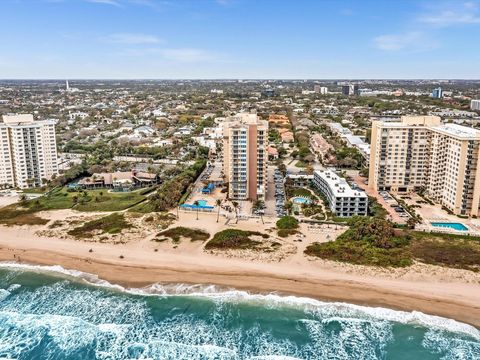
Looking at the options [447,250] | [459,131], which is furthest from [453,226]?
[459,131]

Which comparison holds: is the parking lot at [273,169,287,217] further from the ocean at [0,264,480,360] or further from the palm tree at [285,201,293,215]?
the ocean at [0,264,480,360]

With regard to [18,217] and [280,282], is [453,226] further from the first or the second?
[18,217]

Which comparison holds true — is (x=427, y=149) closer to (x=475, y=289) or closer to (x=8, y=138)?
(x=475, y=289)

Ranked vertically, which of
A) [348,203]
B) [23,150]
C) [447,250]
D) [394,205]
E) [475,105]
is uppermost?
[475,105]

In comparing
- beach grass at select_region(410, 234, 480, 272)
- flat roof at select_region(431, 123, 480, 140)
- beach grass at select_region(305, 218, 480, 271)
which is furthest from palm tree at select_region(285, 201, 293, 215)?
flat roof at select_region(431, 123, 480, 140)

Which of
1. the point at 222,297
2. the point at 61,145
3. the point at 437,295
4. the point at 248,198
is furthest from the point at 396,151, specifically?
the point at 61,145

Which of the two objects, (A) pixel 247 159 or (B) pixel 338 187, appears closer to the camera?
(B) pixel 338 187
